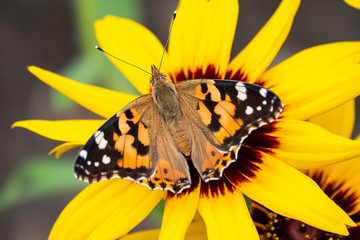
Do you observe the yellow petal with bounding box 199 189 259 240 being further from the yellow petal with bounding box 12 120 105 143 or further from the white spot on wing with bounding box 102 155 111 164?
the yellow petal with bounding box 12 120 105 143

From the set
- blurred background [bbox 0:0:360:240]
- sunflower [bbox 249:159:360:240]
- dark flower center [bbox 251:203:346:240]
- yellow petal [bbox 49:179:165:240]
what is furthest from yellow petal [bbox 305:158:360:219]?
blurred background [bbox 0:0:360:240]

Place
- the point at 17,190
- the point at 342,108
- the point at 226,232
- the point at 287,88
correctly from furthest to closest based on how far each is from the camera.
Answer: the point at 17,190, the point at 342,108, the point at 287,88, the point at 226,232

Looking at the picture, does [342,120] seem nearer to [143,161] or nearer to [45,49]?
[143,161]

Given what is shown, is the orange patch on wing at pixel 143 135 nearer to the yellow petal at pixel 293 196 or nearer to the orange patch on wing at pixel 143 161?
the orange patch on wing at pixel 143 161

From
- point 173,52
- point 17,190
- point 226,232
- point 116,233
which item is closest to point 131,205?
point 116,233

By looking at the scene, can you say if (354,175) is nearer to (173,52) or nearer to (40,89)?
(173,52)

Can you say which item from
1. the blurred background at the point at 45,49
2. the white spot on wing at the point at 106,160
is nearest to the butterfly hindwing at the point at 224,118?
the white spot on wing at the point at 106,160
